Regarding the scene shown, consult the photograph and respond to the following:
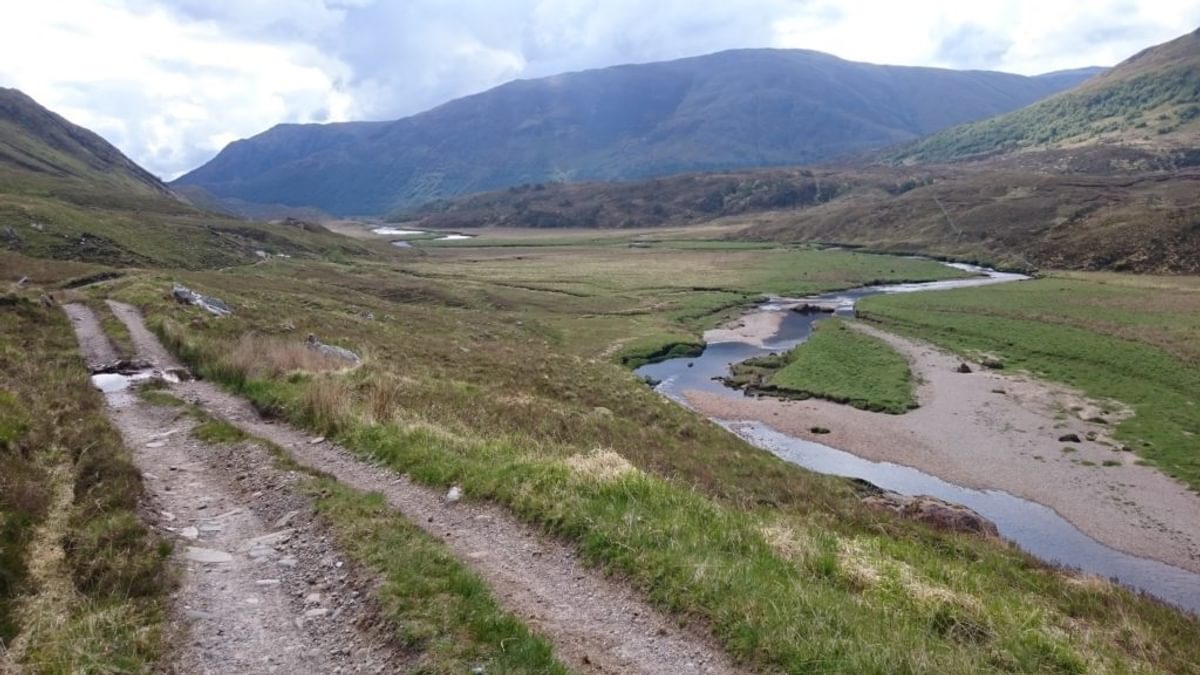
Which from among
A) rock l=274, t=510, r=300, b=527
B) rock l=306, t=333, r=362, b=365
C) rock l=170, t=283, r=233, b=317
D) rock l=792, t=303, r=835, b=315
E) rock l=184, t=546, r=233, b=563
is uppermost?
rock l=184, t=546, r=233, b=563

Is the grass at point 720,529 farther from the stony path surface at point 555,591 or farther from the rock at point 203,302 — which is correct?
the rock at point 203,302

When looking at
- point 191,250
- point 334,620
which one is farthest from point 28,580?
point 191,250

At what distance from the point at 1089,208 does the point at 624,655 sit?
571 ft

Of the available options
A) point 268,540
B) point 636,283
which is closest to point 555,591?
point 268,540

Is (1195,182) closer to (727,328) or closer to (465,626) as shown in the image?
(727,328)

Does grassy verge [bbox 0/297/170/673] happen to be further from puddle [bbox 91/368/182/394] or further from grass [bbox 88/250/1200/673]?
puddle [bbox 91/368/182/394]

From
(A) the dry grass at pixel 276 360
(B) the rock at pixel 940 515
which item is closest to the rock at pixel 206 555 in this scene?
(A) the dry grass at pixel 276 360

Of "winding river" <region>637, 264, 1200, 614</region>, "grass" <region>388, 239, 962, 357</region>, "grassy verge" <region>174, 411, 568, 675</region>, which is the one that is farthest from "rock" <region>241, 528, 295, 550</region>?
"grass" <region>388, 239, 962, 357</region>

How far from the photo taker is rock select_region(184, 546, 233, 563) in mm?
11852

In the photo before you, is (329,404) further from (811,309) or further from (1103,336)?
(811,309)

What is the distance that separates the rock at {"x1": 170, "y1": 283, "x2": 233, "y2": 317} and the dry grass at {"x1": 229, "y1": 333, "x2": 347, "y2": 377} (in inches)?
528

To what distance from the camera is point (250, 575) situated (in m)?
11.4

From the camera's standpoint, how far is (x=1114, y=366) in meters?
55.6

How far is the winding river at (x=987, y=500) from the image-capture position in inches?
1039
